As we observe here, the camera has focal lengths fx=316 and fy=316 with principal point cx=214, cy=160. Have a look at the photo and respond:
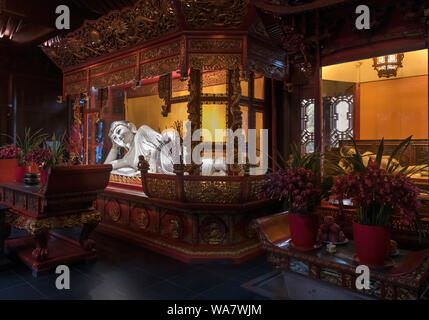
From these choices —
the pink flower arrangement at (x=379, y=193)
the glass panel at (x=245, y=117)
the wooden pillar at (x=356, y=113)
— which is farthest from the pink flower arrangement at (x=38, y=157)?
the wooden pillar at (x=356, y=113)

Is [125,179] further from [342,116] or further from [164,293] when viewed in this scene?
[342,116]

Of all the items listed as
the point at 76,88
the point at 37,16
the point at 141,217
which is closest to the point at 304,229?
the point at 141,217

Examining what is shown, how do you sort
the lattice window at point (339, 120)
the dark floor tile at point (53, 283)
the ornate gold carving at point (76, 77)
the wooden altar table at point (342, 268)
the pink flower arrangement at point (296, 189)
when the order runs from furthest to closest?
the ornate gold carving at point (76, 77)
the lattice window at point (339, 120)
the dark floor tile at point (53, 283)
the pink flower arrangement at point (296, 189)
the wooden altar table at point (342, 268)

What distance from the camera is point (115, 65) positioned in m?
4.56

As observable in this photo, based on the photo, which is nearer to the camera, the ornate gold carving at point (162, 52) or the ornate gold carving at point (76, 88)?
the ornate gold carving at point (162, 52)

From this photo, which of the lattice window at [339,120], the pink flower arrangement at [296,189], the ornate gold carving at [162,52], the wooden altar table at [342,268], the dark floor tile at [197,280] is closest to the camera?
the wooden altar table at [342,268]

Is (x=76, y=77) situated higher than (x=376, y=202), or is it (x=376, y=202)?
(x=76, y=77)

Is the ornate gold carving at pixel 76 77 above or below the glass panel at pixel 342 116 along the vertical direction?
above

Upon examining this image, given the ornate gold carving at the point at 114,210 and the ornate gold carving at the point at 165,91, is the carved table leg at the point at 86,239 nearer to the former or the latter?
the ornate gold carving at the point at 114,210

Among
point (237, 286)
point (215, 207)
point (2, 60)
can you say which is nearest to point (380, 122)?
point (215, 207)

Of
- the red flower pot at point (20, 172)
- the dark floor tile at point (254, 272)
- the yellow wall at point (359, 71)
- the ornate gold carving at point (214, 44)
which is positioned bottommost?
the dark floor tile at point (254, 272)

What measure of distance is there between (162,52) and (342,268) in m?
3.07

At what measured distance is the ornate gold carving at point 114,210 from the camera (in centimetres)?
455

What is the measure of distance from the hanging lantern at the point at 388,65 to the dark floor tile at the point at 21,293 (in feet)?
12.7
